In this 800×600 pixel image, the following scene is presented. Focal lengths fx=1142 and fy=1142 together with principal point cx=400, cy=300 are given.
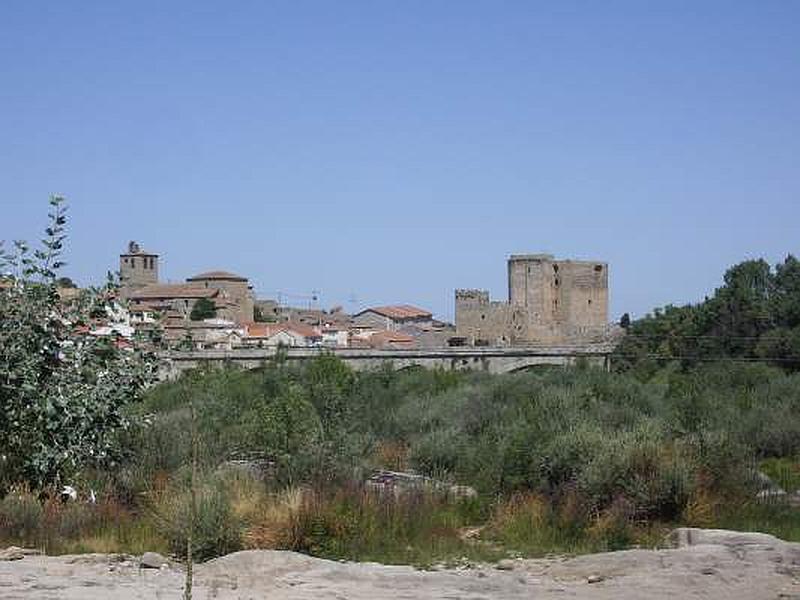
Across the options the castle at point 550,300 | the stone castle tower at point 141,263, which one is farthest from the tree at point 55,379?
the stone castle tower at point 141,263

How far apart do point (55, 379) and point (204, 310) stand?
3071 inches

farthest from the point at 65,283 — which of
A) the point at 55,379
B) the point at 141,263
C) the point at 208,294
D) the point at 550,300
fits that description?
the point at 141,263

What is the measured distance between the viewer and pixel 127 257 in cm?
12425

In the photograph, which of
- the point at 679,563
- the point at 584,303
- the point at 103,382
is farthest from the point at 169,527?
the point at 584,303

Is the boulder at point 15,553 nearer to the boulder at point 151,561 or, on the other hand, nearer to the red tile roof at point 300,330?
the boulder at point 151,561

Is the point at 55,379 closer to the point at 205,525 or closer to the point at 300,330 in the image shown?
the point at 205,525

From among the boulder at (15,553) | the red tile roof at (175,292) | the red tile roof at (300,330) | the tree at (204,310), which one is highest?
the red tile roof at (175,292)

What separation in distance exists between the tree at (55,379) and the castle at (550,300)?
7060 cm

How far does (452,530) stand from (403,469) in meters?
5.08

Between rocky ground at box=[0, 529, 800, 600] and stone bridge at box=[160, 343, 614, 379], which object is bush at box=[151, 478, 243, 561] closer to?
rocky ground at box=[0, 529, 800, 600]

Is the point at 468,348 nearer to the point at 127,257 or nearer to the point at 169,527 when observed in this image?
the point at 169,527

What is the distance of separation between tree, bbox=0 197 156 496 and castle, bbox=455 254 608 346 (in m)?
70.6

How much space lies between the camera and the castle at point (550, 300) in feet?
276

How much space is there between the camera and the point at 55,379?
13102 millimetres
